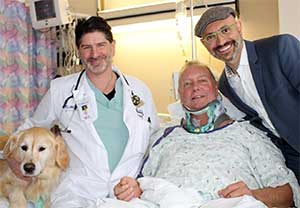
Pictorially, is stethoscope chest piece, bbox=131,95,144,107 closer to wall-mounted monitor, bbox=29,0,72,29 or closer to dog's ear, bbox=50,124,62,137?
dog's ear, bbox=50,124,62,137

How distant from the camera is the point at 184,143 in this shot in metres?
2.19

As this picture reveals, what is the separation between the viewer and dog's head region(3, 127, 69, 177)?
2025 millimetres

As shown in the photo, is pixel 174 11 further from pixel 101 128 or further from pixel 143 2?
pixel 101 128

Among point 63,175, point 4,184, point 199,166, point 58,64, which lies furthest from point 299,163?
→ point 58,64

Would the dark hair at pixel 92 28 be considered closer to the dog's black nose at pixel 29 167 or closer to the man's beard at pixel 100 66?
the man's beard at pixel 100 66

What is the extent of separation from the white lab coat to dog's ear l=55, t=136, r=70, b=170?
8 cm

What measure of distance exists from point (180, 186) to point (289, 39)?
85 cm

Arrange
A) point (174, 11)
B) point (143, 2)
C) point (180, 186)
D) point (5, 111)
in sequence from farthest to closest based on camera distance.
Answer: point (143, 2), point (174, 11), point (5, 111), point (180, 186)

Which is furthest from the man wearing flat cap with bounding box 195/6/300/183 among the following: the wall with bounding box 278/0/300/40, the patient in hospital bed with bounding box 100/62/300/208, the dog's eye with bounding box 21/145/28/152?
the dog's eye with bounding box 21/145/28/152

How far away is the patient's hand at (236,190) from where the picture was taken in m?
1.84

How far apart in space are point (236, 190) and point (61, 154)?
895mm

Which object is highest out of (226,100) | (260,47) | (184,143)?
(260,47)

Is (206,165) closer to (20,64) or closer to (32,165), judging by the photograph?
(32,165)

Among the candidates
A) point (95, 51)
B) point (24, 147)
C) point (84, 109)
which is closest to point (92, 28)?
point (95, 51)
